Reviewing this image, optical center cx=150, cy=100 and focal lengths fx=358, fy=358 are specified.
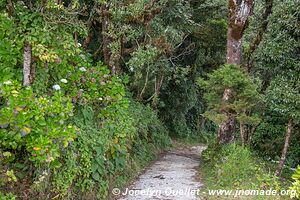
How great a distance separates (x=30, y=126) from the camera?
13.6 ft

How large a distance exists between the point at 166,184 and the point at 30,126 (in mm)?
3864

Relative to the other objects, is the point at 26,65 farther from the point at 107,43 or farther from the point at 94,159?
the point at 107,43

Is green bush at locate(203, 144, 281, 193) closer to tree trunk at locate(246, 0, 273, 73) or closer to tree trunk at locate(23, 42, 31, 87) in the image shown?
tree trunk at locate(246, 0, 273, 73)

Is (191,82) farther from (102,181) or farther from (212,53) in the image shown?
(102,181)

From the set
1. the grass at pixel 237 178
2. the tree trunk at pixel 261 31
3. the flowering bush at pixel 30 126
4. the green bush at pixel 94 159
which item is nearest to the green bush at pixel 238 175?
the grass at pixel 237 178

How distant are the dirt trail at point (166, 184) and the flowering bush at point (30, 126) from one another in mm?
2418

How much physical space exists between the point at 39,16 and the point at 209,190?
4301 mm

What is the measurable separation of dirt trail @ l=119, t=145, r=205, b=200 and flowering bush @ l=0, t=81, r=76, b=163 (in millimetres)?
2418

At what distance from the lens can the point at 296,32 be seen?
8.32 meters

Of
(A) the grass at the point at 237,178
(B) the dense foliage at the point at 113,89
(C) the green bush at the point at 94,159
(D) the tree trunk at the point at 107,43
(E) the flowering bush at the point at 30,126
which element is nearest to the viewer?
(E) the flowering bush at the point at 30,126

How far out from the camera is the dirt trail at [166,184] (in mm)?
6402

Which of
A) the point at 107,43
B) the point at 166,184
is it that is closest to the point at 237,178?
the point at 166,184

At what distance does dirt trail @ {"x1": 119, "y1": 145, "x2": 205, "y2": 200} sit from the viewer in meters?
6.40

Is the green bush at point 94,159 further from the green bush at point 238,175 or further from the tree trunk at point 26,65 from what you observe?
the green bush at point 238,175
